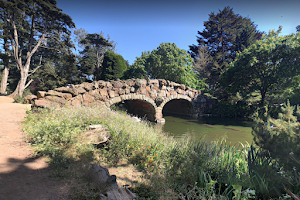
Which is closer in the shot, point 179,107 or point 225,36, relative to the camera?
point 179,107

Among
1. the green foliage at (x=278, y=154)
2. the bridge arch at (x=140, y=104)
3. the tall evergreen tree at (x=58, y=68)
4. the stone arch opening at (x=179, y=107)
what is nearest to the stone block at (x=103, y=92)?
the bridge arch at (x=140, y=104)

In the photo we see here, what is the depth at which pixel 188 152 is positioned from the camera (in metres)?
3.28

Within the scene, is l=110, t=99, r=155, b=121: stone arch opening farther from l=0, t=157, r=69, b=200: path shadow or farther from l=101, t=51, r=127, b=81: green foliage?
l=0, t=157, r=69, b=200: path shadow

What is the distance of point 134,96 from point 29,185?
827 centimetres

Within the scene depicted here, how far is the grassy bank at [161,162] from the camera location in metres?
2.08

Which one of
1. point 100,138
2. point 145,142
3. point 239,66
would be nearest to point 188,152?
point 145,142

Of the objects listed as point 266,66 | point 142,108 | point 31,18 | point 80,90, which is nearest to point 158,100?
point 142,108

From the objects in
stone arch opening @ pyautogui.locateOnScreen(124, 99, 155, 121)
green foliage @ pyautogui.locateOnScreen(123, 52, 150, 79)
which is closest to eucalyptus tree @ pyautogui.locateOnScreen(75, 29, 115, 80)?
green foliage @ pyautogui.locateOnScreen(123, 52, 150, 79)

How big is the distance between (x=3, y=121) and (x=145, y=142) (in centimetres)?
471

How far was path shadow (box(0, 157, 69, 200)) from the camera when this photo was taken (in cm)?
194

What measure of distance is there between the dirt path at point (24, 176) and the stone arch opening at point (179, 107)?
42.7 feet

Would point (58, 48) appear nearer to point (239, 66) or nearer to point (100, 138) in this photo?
point (100, 138)

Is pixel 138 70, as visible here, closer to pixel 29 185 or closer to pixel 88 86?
pixel 88 86

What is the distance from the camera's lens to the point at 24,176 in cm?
235
